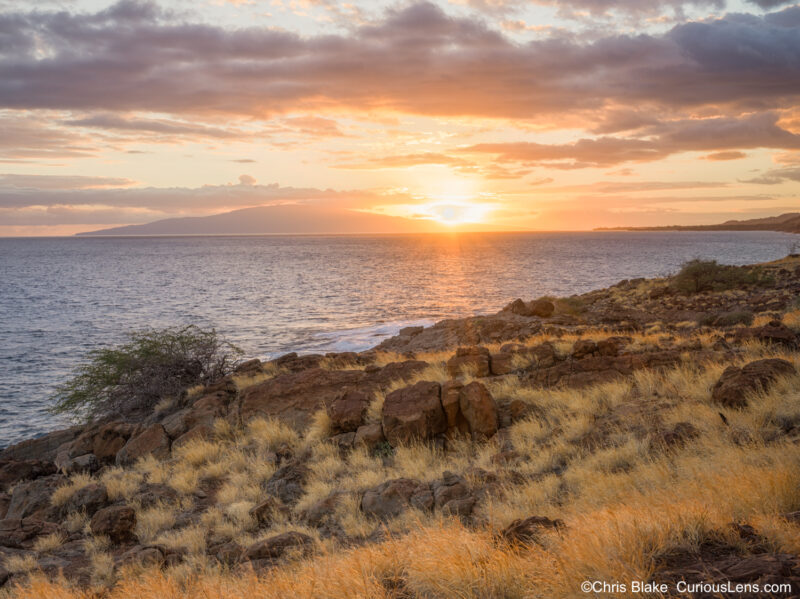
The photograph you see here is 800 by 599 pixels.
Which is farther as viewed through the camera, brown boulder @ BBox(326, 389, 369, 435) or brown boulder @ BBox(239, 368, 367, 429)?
brown boulder @ BBox(239, 368, 367, 429)

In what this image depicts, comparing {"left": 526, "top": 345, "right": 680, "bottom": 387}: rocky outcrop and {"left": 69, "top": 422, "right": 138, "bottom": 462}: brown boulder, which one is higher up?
{"left": 526, "top": 345, "right": 680, "bottom": 387}: rocky outcrop

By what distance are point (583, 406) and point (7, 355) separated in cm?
3421

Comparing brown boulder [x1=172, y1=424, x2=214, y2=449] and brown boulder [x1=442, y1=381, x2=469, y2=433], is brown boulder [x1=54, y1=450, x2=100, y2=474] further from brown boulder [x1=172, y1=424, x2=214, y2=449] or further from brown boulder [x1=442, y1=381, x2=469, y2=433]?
brown boulder [x1=442, y1=381, x2=469, y2=433]

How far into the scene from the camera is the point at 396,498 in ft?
27.7

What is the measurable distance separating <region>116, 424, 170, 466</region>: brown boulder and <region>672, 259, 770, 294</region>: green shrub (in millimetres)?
36106

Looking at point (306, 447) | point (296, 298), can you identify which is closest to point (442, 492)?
point (306, 447)

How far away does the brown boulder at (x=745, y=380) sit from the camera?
30.7 ft

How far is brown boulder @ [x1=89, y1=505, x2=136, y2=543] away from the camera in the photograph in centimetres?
946

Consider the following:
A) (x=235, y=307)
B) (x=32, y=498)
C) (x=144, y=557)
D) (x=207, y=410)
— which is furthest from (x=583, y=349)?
(x=235, y=307)

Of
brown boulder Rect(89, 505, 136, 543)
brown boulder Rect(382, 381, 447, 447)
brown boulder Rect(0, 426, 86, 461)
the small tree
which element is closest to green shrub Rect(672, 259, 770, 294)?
the small tree

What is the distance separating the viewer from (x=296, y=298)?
60.2 meters

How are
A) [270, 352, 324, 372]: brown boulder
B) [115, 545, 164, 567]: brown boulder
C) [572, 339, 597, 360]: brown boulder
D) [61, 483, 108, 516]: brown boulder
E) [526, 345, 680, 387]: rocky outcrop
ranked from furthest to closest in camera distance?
1. [270, 352, 324, 372]: brown boulder
2. [572, 339, 597, 360]: brown boulder
3. [526, 345, 680, 387]: rocky outcrop
4. [61, 483, 108, 516]: brown boulder
5. [115, 545, 164, 567]: brown boulder

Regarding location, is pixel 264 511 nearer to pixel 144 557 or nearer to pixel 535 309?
pixel 144 557

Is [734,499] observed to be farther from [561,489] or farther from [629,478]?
[561,489]
